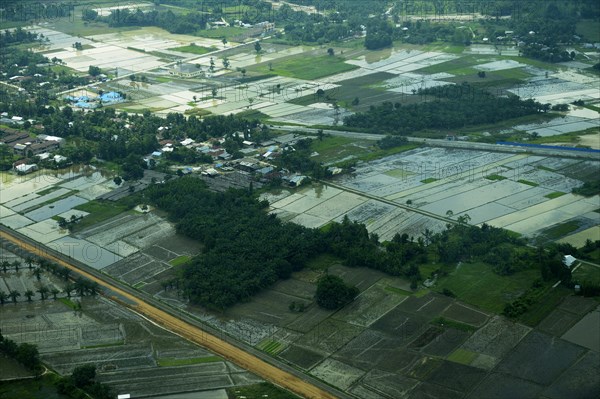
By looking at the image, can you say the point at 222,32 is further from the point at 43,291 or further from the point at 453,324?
the point at 453,324

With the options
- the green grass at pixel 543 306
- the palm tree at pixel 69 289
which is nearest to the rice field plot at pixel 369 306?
the green grass at pixel 543 306

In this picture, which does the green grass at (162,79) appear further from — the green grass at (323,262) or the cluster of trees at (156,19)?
the green grass at (323,262)

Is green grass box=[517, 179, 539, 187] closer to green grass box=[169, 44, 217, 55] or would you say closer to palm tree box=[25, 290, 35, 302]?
palm tree box=[25, 290, 35, 302]

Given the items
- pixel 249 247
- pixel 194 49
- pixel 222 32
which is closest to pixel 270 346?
pixel 249 247

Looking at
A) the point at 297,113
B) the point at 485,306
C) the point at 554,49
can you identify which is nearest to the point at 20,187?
the point at 297,113

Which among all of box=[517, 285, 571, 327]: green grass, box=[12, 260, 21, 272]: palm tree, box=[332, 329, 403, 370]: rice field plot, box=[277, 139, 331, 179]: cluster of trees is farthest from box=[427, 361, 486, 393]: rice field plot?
box=[277, 139, 331, 179]: cluster of trees

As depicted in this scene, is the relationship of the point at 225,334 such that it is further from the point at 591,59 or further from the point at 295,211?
the point at 591,59
